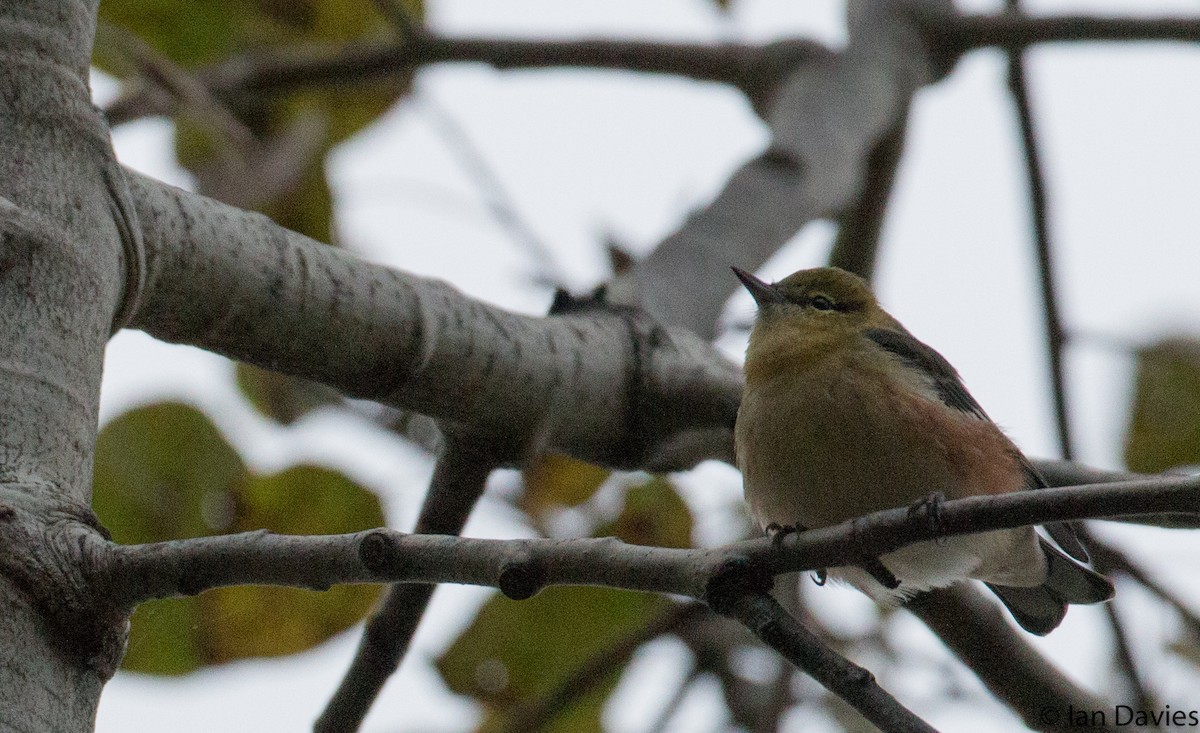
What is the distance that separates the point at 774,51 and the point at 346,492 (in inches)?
87.2

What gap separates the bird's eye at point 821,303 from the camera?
12.3ft

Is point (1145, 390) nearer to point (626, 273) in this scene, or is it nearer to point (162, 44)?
point (626, 273)

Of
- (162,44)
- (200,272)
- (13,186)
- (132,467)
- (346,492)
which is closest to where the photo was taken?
(13,186)

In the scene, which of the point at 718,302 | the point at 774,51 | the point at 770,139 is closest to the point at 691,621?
the point at 718,302

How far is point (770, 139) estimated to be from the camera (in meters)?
4.00

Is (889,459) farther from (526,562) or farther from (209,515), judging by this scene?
(209,515)

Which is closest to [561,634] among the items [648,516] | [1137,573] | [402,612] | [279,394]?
[648,516]

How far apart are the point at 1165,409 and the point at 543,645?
194 cm

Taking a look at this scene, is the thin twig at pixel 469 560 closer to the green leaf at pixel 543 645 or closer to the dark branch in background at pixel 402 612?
the dark branch in background at pixel 402 612

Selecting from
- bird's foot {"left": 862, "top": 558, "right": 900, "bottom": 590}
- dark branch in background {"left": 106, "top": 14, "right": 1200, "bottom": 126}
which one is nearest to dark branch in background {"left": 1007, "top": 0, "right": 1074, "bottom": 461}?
dark branch in background {"left": 106, "top": 14, "right": 1200, "bottom": 126}

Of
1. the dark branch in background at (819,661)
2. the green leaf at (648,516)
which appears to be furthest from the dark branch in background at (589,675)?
the dark branch in background at (819,661)

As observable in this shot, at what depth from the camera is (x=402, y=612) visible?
2576 millimetres

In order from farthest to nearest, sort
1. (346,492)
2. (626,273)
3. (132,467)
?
(626,273), (346,492), (132,467)

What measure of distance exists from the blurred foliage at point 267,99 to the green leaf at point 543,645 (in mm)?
1210
